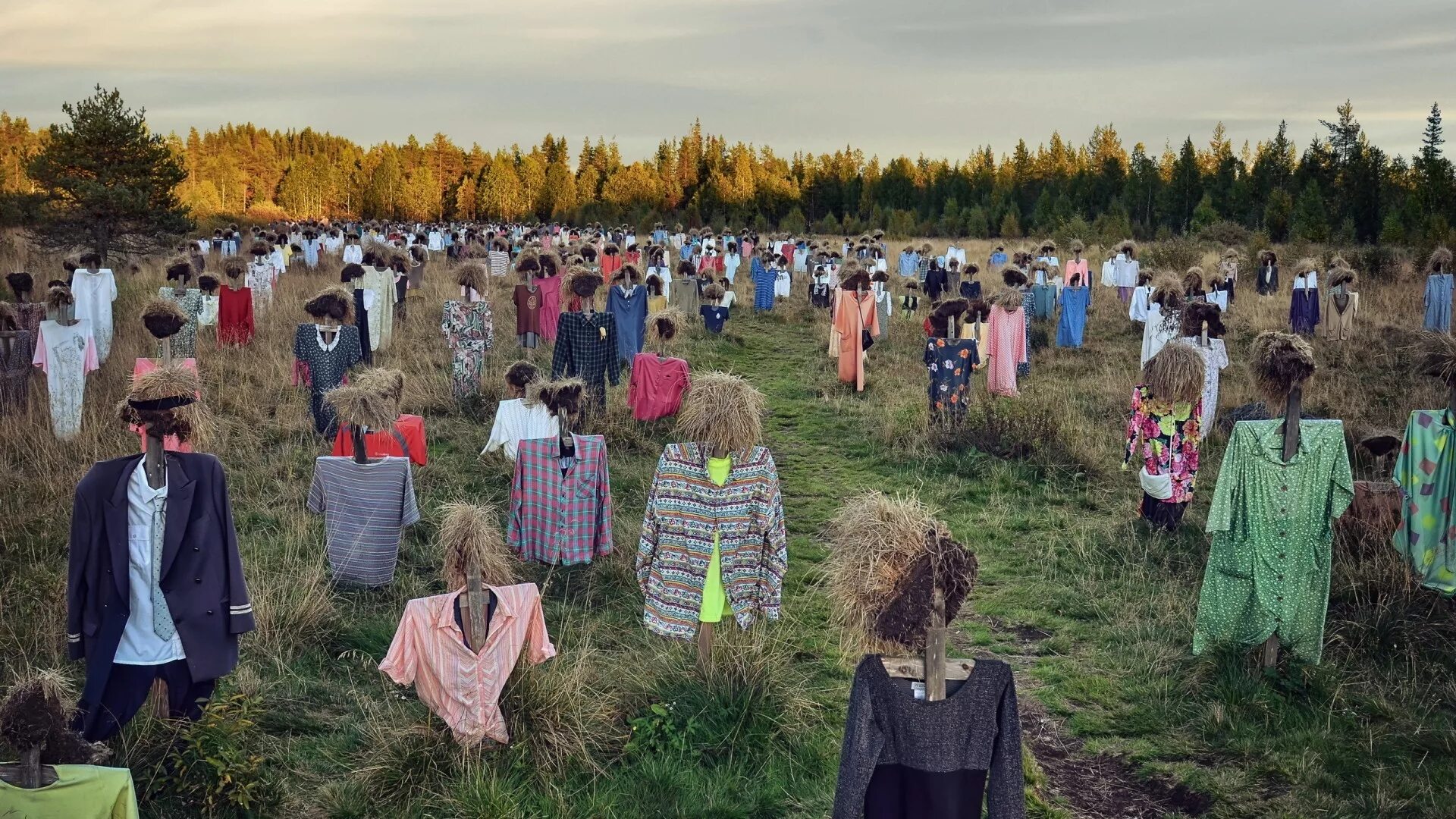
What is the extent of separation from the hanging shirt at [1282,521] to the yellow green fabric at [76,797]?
203 inches

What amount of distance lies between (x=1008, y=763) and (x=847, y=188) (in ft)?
231

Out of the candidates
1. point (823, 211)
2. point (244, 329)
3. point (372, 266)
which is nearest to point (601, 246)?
point (372, 266)

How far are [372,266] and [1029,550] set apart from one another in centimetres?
1109

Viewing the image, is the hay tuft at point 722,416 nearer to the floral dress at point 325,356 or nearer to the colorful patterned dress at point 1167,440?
the colorful patterned dress at point 1167,440

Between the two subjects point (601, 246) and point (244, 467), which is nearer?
point (244, 467)

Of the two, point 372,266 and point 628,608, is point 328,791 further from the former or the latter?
point 372,266

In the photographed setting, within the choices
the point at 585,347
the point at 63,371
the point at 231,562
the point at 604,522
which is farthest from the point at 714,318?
the point at 231,562

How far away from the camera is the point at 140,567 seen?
15.1ft

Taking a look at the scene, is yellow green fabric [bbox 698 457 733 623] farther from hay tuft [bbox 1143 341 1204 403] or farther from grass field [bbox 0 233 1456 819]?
hay tuft [bbox 1143 341 1204 403]

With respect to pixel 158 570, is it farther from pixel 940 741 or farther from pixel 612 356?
pixel 612 356

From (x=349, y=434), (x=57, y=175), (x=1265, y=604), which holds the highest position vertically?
(x=57, y=175)

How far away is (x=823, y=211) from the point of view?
72.8m

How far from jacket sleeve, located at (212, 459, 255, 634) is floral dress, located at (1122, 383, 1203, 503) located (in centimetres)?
611

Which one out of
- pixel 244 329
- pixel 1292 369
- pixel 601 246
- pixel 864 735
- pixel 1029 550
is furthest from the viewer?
pixel 601 246
